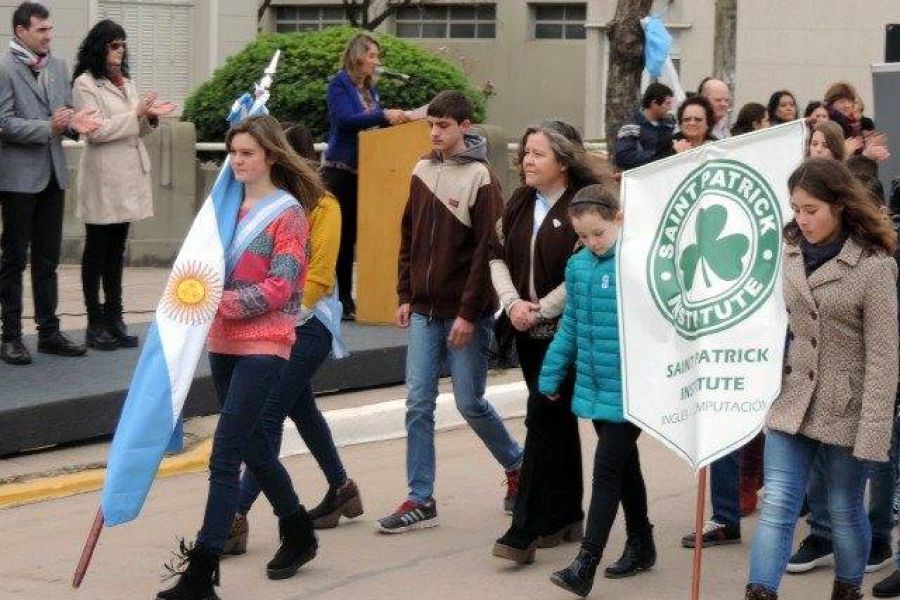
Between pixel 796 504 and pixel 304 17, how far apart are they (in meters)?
30.3

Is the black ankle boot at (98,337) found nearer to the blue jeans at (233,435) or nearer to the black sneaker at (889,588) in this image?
the blue jeans at (233,435)

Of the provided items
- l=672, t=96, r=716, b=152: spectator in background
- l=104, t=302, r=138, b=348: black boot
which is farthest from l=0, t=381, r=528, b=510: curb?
l=672, t=96, r=716, b=152: spectator in background

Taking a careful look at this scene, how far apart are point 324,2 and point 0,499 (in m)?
27.4

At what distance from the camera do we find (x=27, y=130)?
9.82 meters

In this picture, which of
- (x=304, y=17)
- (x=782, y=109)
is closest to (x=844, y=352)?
(x=782, y=109)

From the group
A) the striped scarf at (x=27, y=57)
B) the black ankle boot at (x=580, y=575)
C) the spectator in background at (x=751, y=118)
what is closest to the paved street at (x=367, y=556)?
the black ankle boot at (x=580, y=575)

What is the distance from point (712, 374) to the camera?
263 inches

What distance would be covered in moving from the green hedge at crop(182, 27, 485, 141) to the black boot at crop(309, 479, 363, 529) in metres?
8.25

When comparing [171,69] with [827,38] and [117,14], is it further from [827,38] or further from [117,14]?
[827,38]

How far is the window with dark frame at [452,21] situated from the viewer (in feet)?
114

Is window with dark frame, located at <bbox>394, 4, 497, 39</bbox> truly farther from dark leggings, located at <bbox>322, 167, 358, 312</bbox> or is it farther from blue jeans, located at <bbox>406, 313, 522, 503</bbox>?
blue jeans, located at <bbox>406, 313, 522, 503</bbox>

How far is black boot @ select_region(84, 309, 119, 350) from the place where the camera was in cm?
1073

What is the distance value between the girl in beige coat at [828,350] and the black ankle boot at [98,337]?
516cm

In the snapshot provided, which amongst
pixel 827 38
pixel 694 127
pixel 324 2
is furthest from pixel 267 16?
pixel 694 127
